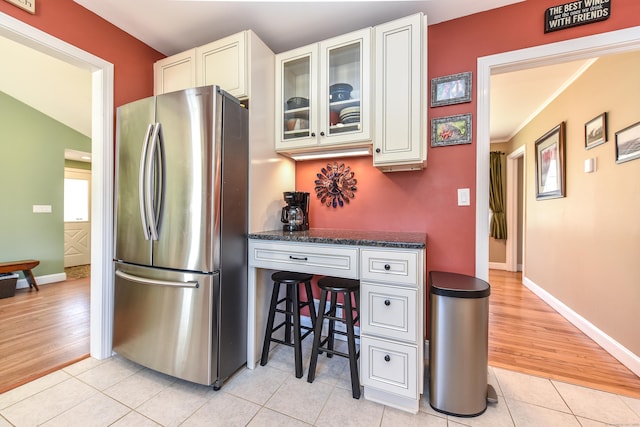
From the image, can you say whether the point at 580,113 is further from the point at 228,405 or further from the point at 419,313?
the point at 228,405

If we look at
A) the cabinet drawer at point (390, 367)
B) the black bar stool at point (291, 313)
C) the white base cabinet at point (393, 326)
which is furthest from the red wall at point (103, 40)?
the cabinet drawer at point (390, 367)

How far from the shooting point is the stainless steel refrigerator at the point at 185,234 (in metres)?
1.65

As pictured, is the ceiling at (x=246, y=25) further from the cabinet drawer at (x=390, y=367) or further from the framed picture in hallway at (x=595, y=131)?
the cabinet drawer at (x=390, y=367)

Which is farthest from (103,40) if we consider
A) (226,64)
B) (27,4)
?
(226,64)

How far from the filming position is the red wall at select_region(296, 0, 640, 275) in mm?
1799

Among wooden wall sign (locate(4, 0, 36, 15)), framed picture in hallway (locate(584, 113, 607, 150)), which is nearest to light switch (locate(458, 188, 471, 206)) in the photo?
framed picture in hallway (locate(584, 113, 607, 150))

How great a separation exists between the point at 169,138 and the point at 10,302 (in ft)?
11.1

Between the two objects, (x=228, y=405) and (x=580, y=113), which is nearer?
(x=228, y=405)

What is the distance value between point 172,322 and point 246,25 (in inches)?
88.7

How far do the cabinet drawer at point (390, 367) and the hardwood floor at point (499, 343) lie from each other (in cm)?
97

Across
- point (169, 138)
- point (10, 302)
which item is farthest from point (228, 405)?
point (10, 302)

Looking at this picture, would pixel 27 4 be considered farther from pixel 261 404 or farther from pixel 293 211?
pixel 261 404

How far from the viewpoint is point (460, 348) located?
1.46 m

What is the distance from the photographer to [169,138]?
1.73 metres
